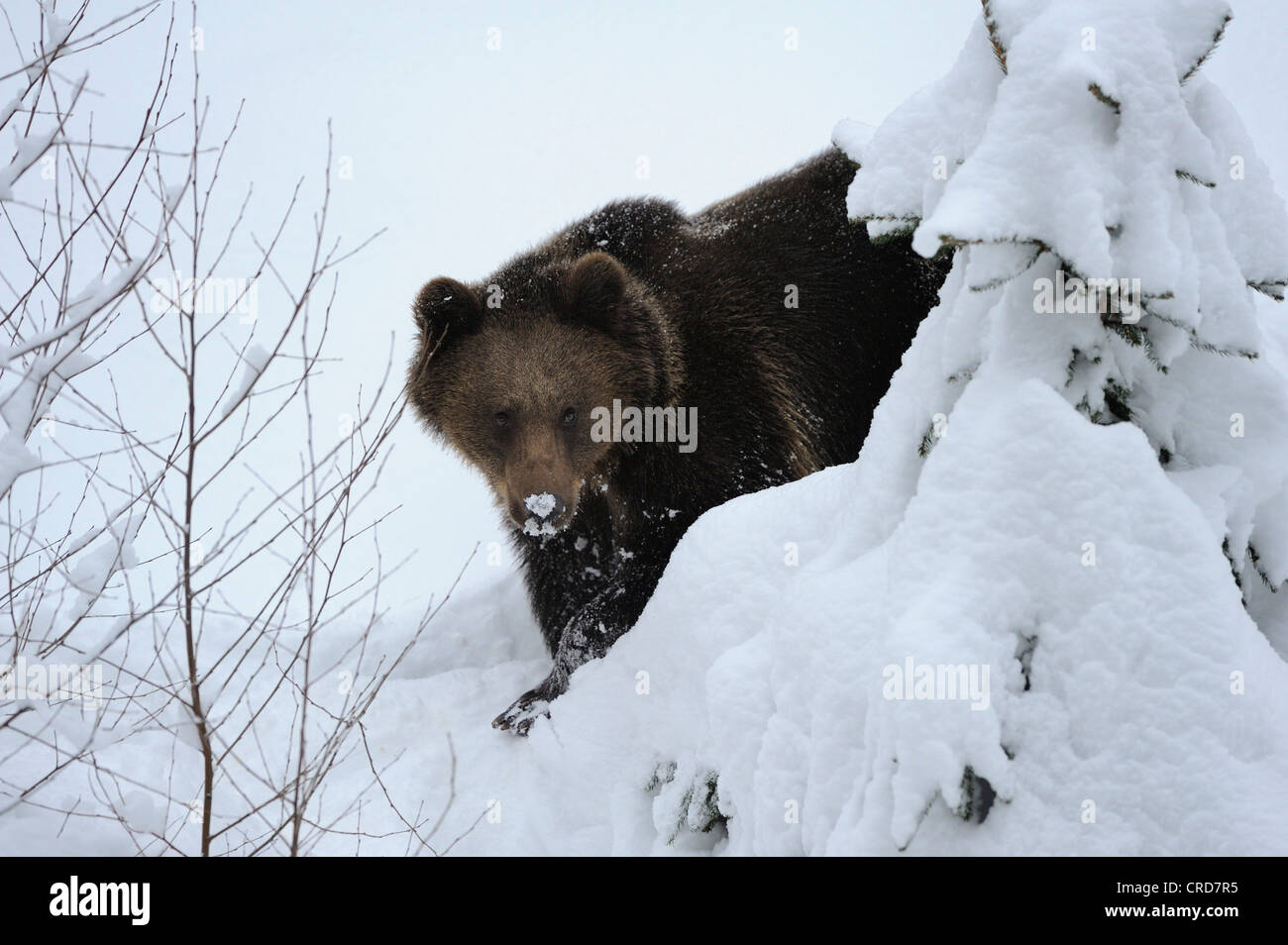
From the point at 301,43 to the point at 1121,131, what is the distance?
7646 inches

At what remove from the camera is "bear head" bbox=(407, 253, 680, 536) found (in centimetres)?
548

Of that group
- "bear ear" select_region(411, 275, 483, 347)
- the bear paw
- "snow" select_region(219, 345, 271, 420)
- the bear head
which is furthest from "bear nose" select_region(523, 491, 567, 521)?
"snow" select_region(219, 345, 271, 420)

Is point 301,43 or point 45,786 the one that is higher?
point 301,43

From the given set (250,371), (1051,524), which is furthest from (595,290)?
(1051,524)

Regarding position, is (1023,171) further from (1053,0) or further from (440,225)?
(440,225)

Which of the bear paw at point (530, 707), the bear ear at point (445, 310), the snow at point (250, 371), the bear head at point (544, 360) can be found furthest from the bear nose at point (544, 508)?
the snow at point (250, 371)

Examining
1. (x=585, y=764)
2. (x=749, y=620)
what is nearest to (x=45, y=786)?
(x=585, y=764)

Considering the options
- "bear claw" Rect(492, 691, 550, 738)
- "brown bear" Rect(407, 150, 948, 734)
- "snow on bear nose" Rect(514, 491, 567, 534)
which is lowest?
"bear claw" Rect(492, 691, 550, 738)

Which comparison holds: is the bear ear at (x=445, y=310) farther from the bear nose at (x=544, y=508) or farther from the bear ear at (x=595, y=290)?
the bear nose at (x=544, y=508)

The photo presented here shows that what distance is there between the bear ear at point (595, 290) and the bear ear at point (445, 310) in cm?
58

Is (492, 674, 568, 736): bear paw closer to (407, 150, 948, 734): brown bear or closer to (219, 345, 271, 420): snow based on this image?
(407, 150, 948, 734): brown bear

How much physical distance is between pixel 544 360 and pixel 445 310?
0.67 meters

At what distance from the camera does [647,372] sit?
5.62m

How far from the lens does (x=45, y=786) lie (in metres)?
4.34
